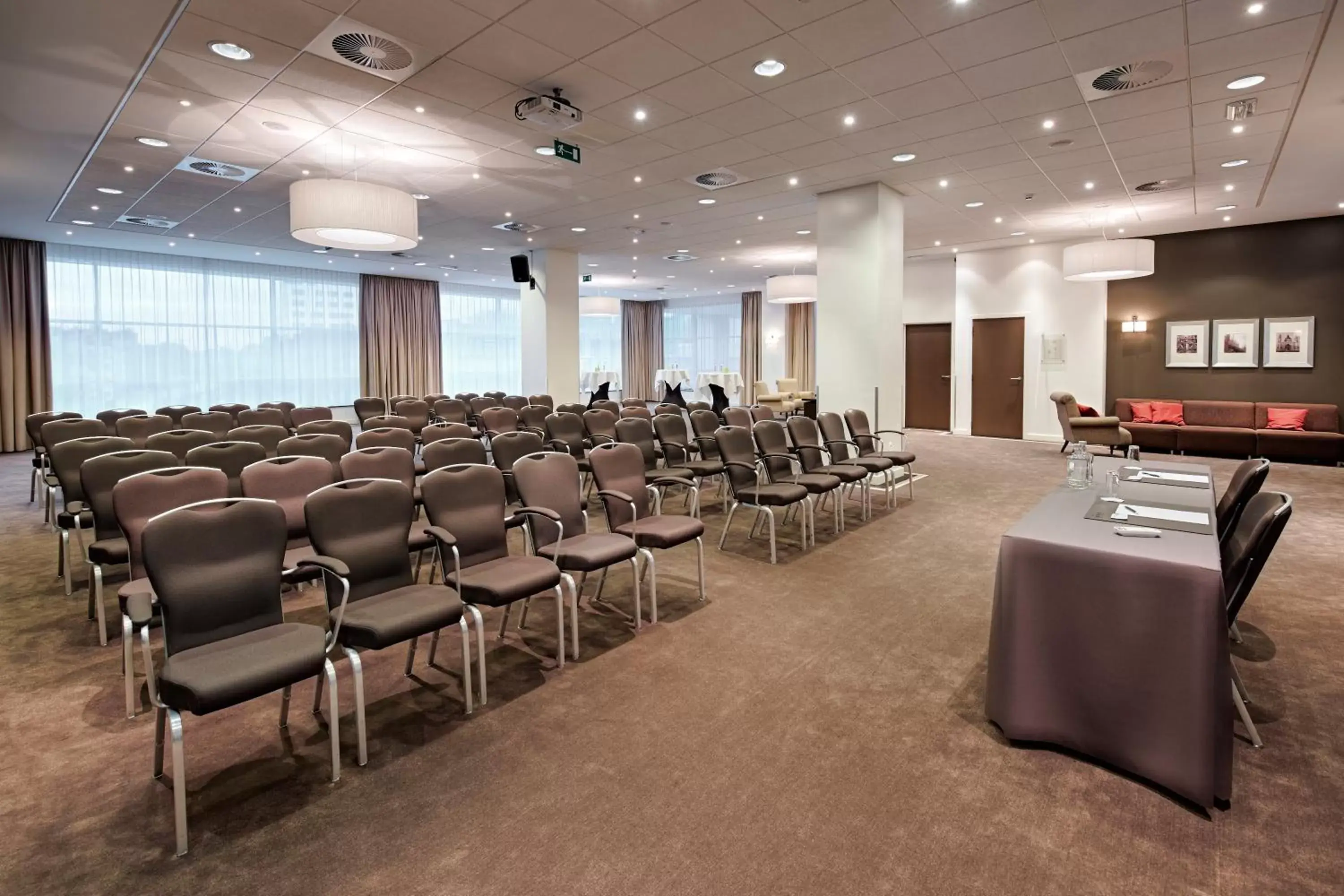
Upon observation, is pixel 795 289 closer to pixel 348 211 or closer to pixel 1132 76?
pixel 1132 76

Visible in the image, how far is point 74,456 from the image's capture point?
15.9 ft

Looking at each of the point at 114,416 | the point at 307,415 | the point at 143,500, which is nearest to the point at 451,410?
the point at 307,415

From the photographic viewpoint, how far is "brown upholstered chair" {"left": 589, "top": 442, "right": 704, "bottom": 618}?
4191 millimetres

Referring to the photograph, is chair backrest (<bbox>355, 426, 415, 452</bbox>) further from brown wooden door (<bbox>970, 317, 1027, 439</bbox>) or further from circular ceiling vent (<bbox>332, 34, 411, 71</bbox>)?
brown wooden door (<bbox>970, 317, 1027, 439</bbox>)

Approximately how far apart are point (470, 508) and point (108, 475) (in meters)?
2.28

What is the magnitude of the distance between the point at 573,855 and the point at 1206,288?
13258 millimetres

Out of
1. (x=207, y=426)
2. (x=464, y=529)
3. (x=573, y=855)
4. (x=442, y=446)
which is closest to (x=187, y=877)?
(x=573, y=855)

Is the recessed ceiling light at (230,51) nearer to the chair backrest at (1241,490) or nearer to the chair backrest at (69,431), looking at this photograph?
the chair backrest at (69,431)

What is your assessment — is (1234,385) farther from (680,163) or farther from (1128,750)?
(1128,750)

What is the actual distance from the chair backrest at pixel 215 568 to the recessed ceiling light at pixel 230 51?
3598mm

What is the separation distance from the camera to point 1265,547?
2.67 metres

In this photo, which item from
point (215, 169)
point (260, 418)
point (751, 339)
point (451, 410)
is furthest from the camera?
point (751, 339)

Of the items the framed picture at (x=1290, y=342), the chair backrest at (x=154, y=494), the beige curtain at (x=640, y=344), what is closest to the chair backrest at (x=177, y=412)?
the chair backrest at (x=154, y=494)

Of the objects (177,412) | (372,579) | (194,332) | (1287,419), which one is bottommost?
(372,579)
